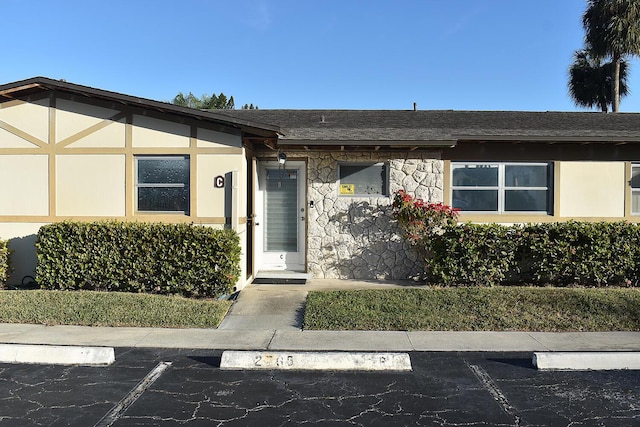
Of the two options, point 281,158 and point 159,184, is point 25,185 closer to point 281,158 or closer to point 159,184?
point 159,184

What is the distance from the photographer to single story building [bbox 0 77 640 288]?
9.32 m

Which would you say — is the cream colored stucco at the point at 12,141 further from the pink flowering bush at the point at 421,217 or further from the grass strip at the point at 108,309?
the pink flowering bush at the point at 421,217

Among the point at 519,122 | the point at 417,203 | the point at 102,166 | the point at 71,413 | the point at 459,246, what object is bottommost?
the point at 71,413

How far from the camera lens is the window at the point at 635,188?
10734mm

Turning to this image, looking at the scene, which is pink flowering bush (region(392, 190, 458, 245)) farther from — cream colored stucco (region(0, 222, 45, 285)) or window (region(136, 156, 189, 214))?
cream colored stucco (region(0, 222, 45, 285))

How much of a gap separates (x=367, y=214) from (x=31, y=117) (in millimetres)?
7072

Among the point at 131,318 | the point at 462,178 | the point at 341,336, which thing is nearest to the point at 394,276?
the point at 462,178

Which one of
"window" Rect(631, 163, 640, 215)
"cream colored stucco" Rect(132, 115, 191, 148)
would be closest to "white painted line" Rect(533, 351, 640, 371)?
"window" Rect(631, 163, 640, 215)

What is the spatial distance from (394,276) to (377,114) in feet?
18.4

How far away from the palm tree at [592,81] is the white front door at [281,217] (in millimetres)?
26783

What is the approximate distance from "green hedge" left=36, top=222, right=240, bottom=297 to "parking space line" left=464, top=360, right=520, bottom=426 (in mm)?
4528

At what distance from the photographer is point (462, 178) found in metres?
10.7

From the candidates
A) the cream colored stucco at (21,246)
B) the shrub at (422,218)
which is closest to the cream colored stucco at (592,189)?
the shrub at (422,218)

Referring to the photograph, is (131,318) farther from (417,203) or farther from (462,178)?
(462,178)
